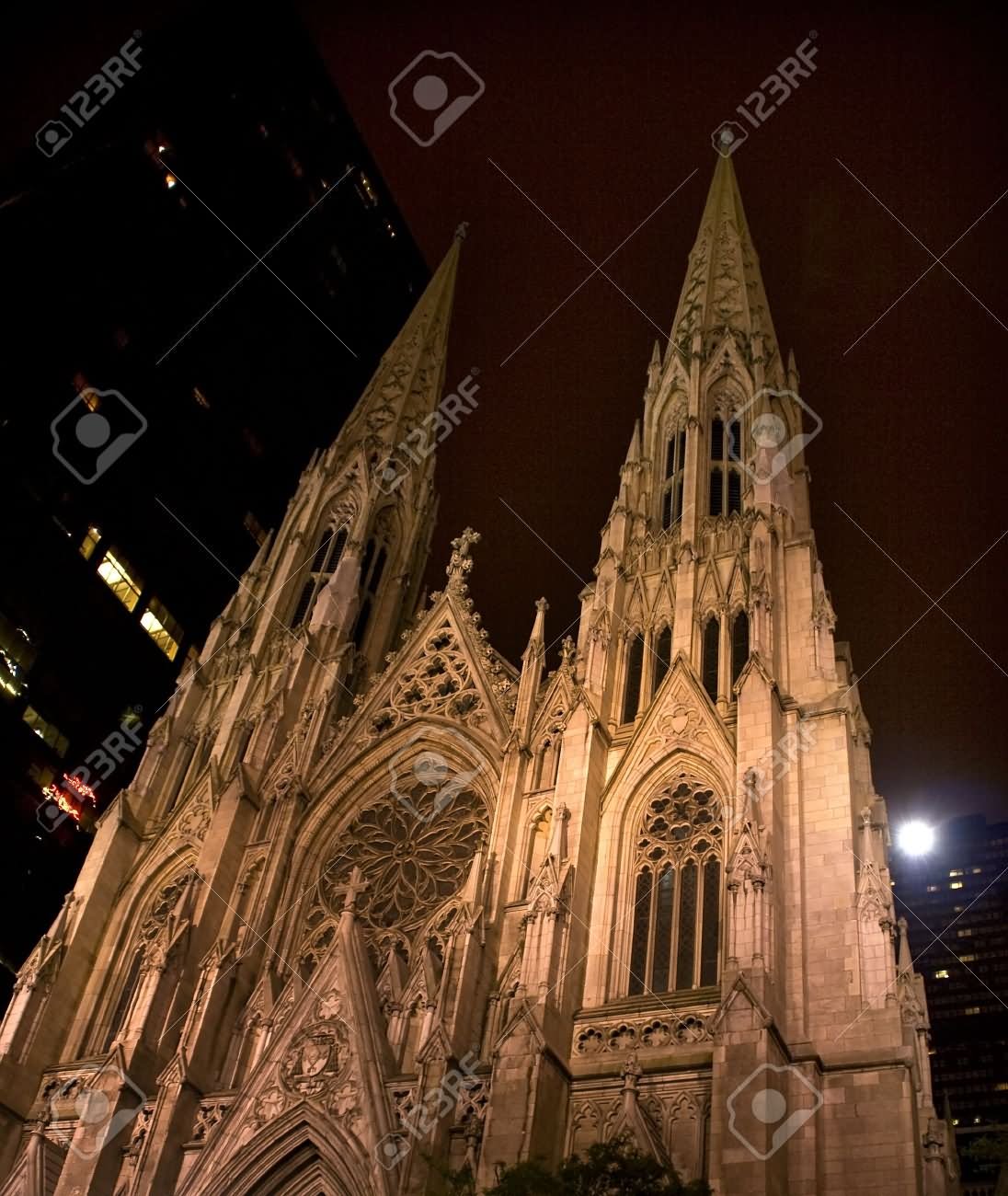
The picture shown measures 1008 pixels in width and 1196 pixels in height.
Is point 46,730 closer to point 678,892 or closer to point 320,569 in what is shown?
point 320,569

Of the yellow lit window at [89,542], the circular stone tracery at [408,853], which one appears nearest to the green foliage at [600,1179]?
the circular stone tracery at [408,853]

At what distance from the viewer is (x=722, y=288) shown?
143 feet

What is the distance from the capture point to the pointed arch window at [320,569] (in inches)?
1540

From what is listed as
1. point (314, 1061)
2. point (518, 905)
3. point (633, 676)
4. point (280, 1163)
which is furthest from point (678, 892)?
point (280, 1163)

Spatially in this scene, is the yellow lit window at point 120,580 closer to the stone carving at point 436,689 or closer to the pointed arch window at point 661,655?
the stone carving at point 436,689

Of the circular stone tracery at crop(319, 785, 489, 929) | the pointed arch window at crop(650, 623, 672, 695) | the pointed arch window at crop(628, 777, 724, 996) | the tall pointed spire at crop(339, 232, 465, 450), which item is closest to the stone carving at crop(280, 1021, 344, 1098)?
the circular stone tracery at crop(319, 785, 489, 929)

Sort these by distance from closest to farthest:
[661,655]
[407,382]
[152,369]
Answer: [661,655], [407,382], [152,369]

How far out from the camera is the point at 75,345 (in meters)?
45.5

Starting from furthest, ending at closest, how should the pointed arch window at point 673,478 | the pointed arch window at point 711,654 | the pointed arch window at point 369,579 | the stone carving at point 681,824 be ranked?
the pointed arch window at point 369,579 < the pointed arch window at point 673,478 < the pointed arch window at point 711,654 < the stone carving at point 681,824

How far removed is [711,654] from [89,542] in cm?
2504

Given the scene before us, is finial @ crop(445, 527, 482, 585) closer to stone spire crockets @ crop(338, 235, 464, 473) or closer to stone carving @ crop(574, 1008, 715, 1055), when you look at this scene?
stone spire crockets @ crop(338, 235, 464, 473)

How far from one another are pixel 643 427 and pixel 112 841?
19.4m

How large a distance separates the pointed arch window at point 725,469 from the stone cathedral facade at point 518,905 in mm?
149

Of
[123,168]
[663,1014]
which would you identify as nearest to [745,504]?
[663,1014]
